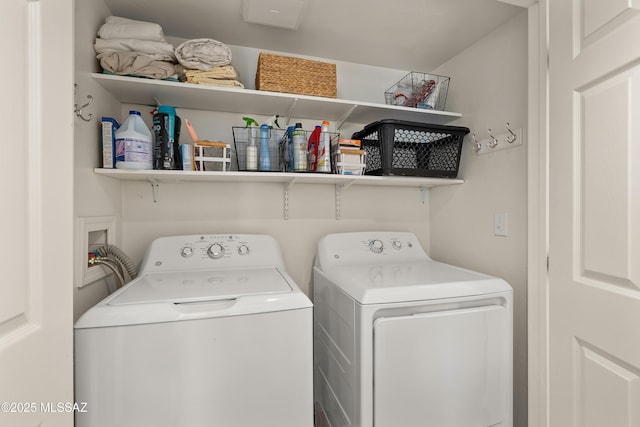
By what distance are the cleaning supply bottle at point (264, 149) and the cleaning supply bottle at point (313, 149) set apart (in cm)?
24

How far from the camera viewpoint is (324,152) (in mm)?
1646

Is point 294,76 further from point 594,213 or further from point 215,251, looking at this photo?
point 594,213

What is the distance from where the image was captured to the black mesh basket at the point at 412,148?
1689mm

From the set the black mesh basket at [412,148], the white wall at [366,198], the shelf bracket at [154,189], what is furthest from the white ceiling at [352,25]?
the shelf bracket at [154,189]

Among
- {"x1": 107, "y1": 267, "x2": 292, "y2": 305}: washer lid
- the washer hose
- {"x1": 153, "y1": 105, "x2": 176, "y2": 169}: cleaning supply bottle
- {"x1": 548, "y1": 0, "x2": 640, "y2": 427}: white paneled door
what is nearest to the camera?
{"x1": 548, "y1": 0, "x2": 640, "y2": 427}: white paneled door

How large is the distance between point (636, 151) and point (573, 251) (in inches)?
15.6

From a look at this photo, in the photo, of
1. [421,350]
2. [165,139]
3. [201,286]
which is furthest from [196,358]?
[165,139]

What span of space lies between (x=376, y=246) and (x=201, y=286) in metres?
1.05

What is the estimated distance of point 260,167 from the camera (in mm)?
1603

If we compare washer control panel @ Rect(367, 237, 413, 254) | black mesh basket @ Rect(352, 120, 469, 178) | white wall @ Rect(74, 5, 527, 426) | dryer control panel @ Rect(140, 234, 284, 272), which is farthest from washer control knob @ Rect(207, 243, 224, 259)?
black mesh basket @ Rect(352, 120, 469, 178)

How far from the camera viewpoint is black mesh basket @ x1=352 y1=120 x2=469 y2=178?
1.69 metres
